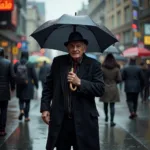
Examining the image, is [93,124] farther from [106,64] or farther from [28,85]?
[28,85]

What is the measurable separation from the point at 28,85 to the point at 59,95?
6.32m

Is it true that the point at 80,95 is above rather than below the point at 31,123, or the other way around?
above

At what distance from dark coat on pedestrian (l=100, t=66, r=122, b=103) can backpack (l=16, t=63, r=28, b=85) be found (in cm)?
208

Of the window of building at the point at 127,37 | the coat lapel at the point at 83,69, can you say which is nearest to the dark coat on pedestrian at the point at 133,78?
the coat lapel at the point at 83,69

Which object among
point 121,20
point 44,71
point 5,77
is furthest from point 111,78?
point 121,20

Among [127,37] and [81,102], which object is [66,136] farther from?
[127,37]

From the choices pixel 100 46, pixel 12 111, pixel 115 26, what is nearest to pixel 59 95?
pixel 100 46

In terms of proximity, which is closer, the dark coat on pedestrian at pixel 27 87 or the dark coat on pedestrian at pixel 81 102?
the dark coat on pedestrian at pixel 81 102

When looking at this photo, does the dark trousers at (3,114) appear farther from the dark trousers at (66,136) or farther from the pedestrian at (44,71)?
the pedestrian at (44,71)

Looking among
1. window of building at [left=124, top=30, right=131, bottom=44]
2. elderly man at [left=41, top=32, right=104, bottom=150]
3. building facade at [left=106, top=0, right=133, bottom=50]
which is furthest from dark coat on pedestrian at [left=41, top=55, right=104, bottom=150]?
window of building at [left=124, top=30, right=131, bottom=44]

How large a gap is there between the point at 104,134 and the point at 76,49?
178 inches

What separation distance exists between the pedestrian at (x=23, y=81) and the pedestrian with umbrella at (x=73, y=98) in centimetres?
583

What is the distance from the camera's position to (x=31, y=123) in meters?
10.0

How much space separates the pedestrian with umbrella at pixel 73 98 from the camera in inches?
163
